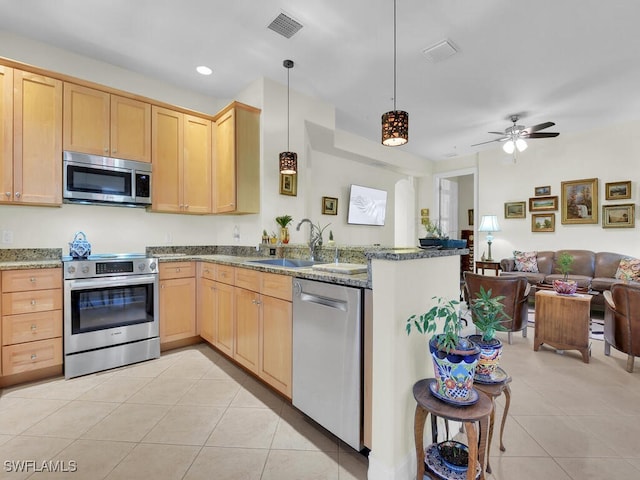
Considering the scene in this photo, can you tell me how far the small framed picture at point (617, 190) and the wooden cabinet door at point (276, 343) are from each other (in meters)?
5.83

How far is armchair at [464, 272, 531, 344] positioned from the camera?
321 centimetres

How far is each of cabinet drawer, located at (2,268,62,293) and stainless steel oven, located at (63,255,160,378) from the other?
9cm

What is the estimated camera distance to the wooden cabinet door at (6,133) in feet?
7.95

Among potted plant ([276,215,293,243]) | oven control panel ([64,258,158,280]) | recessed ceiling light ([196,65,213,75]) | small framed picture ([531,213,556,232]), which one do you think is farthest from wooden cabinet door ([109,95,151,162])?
small framed picture ([531,213,556,232])

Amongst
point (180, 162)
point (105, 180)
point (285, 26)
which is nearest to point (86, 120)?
point (105, 180)

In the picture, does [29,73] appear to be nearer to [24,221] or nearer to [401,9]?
[24,221]

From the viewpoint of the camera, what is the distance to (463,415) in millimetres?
1183

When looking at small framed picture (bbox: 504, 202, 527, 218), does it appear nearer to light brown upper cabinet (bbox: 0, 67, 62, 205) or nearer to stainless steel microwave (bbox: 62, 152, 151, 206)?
stainless steel microwave (bbox: 62, 152, 151, 206)

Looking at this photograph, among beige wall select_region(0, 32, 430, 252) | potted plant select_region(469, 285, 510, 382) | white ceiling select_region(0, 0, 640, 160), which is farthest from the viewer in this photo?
beige wall select_region(0, 32, 430, 252)

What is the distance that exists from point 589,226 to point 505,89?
10.2 ft

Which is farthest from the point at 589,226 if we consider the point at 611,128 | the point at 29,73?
the point at 29,73

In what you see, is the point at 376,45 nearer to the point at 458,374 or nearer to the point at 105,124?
the point at 105,124

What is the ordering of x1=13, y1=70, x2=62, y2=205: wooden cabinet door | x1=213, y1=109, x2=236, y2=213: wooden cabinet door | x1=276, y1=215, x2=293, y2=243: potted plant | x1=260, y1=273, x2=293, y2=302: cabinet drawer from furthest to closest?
x1=276, y1=215, x2=293, y2=243: potted plant
x1=213, y1=109, x2=236, y2=213: wooden cabinet door
x1=13, y1=70, x2=62, y2=205: wooden cabinet door
x1=260, y1=273, x2=293, y2=302: cabinet drawer

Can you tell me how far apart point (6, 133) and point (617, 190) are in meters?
7.68
